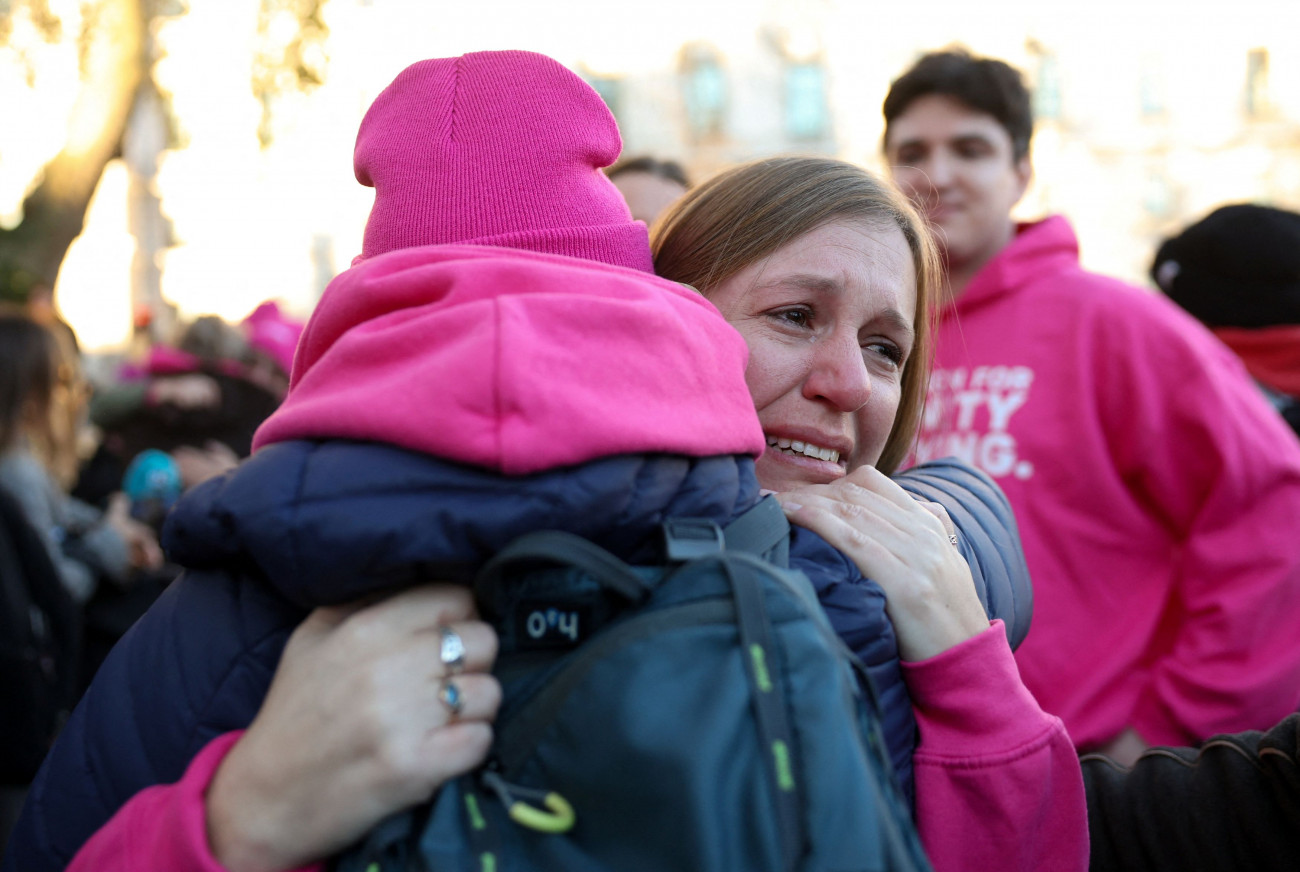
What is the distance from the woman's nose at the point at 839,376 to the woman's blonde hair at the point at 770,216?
18cm

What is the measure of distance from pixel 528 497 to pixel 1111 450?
2331 mm

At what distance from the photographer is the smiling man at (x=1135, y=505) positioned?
2754mm

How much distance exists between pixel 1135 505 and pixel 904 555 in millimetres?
1837

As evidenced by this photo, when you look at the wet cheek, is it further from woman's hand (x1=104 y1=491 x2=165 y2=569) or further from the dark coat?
woman's hand (x1=104 y1=491 x2=165 y2=569)

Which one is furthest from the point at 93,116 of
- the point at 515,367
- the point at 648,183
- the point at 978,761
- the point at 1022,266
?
the point at 978,761

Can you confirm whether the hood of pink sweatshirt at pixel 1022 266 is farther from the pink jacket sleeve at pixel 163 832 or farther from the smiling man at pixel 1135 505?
the pink jacket sleeve at pixel 163 832

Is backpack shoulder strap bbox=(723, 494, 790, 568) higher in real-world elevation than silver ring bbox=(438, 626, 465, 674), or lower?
higher

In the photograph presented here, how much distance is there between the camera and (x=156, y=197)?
70.9 feet

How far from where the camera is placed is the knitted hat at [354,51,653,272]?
1.36 m

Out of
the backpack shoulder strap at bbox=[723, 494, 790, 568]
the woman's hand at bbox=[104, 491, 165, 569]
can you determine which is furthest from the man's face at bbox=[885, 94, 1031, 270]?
the woman's hand at bbox=[104, 491, 165, 569]

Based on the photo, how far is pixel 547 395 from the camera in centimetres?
101

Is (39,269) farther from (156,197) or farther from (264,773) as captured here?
(156,197)

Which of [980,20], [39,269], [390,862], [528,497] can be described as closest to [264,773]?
[390,862]

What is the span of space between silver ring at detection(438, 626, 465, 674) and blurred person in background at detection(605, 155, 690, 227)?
2545 millimetres
